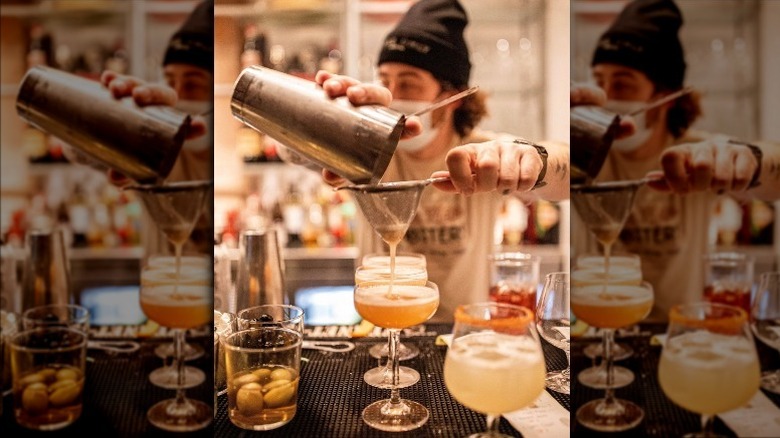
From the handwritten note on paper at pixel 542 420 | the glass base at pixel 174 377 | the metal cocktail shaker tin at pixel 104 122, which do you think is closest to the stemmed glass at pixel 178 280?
the glass base at pixel 174 377

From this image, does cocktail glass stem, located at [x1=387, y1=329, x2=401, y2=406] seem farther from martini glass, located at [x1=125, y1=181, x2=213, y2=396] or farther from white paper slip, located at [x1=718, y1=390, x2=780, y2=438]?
white paper slip, located at [x1=718, y1=390, x2=780, y2=438]

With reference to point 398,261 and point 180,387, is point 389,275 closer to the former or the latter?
point 398,261

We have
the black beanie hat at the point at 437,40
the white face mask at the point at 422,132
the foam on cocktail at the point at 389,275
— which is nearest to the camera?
the foam on cocktail at the point at 389,275

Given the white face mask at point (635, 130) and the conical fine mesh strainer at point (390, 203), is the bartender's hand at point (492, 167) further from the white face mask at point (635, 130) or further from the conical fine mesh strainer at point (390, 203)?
the white face mask at point (635, 130)

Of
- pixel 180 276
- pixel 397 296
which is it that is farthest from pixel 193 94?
pixel 397 296

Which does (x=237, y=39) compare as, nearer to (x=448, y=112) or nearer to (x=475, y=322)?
(x=448, y=112)

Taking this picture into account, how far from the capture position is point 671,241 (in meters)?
2.29

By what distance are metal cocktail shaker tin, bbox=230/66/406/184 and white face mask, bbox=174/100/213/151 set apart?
0.26 metres

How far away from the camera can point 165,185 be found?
0.94 metres

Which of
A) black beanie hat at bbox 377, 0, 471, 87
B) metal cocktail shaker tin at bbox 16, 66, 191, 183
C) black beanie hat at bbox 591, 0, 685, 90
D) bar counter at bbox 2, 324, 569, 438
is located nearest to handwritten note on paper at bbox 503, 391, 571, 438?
bar counter at bbox 2, 324, 569, 438

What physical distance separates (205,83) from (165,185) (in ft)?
0.54

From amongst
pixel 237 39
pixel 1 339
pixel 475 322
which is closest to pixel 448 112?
pixel 475 322

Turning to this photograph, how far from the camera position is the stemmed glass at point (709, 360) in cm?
84

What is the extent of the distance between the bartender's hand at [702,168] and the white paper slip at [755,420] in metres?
0.36
